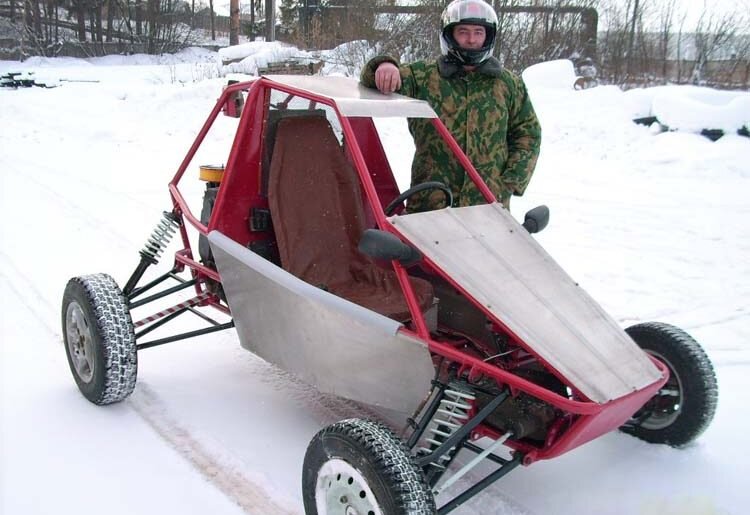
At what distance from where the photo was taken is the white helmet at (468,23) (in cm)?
328

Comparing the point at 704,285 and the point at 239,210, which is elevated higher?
the point at 239,210

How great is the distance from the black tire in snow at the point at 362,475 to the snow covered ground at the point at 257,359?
1.25ft

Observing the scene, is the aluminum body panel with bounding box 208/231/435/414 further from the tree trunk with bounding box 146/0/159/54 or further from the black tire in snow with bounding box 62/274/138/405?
the tree trunk with bounding box 146/0/159/54

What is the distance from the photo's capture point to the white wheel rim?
87.0 inches

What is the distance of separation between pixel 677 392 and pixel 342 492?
1.53m

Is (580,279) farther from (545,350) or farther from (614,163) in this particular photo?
(614,163)

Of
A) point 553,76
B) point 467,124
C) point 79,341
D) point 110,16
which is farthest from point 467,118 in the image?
point 110,16

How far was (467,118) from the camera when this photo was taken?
3.56 meters

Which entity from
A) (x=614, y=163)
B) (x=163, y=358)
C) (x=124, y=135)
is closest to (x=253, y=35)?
(x=124, y=135)

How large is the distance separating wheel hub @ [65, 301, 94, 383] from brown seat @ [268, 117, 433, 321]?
1011mm

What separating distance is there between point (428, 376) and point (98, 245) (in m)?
4.17

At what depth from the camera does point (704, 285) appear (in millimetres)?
5188

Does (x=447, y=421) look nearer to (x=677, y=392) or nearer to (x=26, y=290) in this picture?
(x=677, y=392)

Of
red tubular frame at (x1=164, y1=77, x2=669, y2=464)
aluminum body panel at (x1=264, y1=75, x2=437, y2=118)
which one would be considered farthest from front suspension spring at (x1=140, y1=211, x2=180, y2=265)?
red tubular frame at (x1=164, y1=77, x2=669, y2=464)
